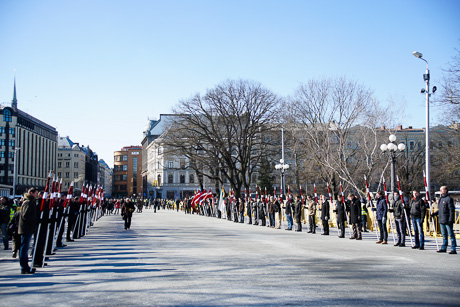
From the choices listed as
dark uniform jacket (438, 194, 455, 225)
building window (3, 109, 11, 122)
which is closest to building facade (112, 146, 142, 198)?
building window (3, 109, 11, 122)

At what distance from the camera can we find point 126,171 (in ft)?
618

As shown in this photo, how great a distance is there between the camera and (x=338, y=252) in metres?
15.1

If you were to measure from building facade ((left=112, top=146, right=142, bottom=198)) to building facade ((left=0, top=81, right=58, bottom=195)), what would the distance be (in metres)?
51.6

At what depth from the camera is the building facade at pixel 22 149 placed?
10649 cm

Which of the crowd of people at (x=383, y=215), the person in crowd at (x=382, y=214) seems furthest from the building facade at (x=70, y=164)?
the person in crowd at (x=382, y=214)

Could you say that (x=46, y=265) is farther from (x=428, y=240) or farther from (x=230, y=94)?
(x=230, y=94)

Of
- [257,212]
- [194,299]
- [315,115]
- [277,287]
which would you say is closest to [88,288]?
[194,299]

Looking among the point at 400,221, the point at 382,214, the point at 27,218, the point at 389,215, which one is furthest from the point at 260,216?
the point at 27,218

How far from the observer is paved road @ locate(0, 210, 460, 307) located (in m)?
7.92

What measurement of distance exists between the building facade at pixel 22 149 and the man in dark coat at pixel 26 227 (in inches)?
3561

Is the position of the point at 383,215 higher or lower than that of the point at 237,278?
higher

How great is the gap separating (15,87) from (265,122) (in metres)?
99.3

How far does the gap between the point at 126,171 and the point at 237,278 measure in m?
183

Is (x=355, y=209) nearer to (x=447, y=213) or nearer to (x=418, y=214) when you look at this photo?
(x=418, y=214)
